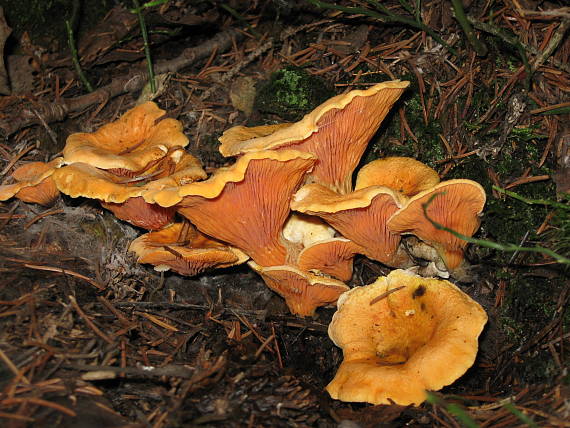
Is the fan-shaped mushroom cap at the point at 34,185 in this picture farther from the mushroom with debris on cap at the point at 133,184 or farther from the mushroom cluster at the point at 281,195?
the mushroom with debris on cap at the point at 133,184

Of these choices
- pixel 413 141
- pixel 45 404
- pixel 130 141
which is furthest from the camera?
pixel 130 141

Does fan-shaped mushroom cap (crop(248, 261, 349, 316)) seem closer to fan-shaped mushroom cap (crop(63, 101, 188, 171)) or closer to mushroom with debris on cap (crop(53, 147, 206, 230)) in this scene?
mushroom with debris on cap (crop(53, 147, 206, 230))

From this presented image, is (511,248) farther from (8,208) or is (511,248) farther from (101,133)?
(8,208)

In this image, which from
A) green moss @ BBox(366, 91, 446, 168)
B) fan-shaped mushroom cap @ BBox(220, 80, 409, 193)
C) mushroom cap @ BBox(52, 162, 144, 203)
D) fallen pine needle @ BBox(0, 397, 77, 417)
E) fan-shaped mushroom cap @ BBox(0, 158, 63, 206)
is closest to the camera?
fallen pine needle @ BBox(0, 397, 77, 417)

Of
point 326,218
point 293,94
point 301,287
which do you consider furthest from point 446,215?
point 293,94

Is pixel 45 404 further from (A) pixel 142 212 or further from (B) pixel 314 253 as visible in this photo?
(B) pixel 314 253

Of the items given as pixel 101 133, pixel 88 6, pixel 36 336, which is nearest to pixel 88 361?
pixel 36 336

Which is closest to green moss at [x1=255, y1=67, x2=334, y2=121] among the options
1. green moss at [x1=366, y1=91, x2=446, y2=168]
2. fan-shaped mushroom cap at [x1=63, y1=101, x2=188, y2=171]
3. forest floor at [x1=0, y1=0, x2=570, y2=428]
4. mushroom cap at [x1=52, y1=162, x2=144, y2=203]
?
forest floor at [x1=0, y1=0, x2=570, y2=428]
